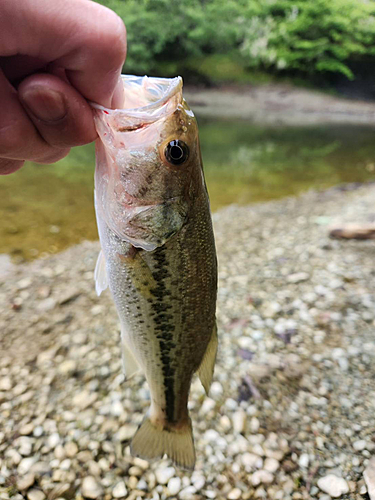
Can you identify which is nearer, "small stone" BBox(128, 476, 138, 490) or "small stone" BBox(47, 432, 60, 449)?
"small stone" BBox(128, 476, 138, 490)

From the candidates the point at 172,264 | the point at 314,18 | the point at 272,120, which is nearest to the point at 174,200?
the point at 172,264

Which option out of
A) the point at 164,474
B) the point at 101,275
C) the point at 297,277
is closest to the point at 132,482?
the point at 164,474

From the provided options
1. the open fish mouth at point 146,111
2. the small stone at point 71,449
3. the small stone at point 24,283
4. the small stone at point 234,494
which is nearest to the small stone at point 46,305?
the small stone at point 24,283

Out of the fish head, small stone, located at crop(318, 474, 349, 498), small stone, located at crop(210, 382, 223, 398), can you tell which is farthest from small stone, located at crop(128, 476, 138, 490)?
the fish head

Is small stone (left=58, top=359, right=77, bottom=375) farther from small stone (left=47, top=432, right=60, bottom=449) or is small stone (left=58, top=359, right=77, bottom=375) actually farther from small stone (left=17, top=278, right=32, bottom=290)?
small stone (left=17, top=278, right=32, bottom=290)

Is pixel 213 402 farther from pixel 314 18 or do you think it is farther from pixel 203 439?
pixel 314 18

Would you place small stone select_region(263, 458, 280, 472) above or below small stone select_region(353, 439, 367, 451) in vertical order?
below

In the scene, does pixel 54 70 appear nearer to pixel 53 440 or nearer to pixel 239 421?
pixel 53 440

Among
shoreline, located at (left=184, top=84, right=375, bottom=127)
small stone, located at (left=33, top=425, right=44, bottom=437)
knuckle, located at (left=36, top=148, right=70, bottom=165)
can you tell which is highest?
knuckle, located at (left=36, top=148, right=70, bottom=165)
